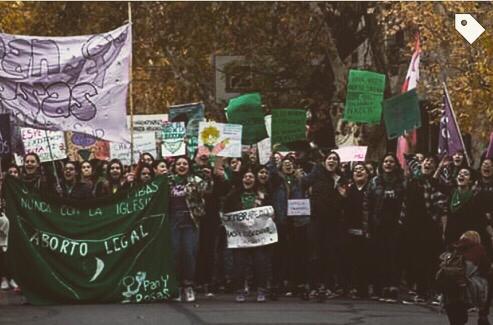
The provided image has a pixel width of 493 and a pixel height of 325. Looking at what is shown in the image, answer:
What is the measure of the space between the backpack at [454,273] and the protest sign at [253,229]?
501cm

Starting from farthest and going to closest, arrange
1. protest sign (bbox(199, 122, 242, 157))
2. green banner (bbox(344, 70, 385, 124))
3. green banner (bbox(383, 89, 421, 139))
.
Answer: protest sign (bbox(199, 122, 242, 157))
green banner (bbox(344, 70, 385, 124))
green banner (bbox(383, 89, 421, 139))

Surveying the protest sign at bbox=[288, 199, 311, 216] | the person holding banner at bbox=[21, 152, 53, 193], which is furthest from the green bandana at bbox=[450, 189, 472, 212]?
the person holding banner at bbox=[21, 152, 53, 193]

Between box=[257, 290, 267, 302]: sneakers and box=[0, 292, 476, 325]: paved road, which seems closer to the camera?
box=[0, 292, 476, 325]: paved road

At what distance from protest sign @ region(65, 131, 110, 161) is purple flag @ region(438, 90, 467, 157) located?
7520 millimetres

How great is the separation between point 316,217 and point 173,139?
8406mm

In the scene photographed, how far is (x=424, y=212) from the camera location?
18812mm

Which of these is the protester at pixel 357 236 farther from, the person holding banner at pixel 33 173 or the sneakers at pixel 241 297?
the person holding banner at pixel 33 173

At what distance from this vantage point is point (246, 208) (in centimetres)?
1886

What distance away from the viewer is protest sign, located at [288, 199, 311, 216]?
19.1 meters

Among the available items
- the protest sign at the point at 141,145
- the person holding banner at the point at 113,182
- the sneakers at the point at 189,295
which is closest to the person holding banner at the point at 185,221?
the sneakers at the point at 189,295

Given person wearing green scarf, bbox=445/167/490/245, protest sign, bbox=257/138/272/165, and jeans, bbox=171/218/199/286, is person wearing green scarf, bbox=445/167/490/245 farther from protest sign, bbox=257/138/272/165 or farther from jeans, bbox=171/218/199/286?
protest sign, bbox=257/138/272/165

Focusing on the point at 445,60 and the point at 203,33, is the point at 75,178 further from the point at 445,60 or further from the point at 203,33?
the point at 203,33

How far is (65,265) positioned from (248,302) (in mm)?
2141

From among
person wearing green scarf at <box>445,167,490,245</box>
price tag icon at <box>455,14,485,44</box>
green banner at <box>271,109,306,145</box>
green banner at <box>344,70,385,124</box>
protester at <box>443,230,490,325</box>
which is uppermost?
price tag icon at <box>455,14,485,44</box>
